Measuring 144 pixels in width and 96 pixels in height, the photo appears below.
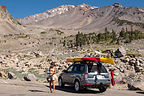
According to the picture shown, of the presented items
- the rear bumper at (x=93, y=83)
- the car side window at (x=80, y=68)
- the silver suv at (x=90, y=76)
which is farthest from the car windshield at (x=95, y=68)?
the rear bumper at (x=93, y=83)

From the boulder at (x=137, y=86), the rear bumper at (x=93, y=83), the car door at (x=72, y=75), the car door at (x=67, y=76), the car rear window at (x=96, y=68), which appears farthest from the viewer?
the boulder at (x=137, y=86)

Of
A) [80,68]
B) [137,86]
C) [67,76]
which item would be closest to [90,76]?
[80,68]

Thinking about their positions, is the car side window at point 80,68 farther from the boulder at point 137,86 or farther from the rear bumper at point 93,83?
the boulder at point 137,86

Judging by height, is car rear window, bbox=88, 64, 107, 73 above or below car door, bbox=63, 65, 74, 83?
above

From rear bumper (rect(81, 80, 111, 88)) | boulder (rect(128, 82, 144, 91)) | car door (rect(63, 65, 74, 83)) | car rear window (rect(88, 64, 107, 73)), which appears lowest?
boulder (rect(128, 82, 144, 91))

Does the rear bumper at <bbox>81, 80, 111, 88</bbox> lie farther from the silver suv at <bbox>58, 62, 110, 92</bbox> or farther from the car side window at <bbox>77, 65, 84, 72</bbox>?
the car side window at <bbox>77, 65, 84, 72</bbox>

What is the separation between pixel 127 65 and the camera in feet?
82.9

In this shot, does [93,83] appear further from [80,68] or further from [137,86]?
[137,86]

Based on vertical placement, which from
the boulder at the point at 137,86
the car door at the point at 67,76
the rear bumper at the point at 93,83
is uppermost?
the car door at the point at 67,76

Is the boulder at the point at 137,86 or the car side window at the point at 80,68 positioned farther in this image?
the boulder at the point at 137,86

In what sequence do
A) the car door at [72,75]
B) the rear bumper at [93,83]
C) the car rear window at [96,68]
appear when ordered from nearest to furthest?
the rear bumper at [93,83]
the car rear window at [96,68]
the car door at [72,75]

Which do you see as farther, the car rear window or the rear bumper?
the car rear window

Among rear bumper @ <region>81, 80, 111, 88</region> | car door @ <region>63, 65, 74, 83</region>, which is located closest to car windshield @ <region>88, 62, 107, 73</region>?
rear bumper @ <region>81, 80, 111, 88</region>

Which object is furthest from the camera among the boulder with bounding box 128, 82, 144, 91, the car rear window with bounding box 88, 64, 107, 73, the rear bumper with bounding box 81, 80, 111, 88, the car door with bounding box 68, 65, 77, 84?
the boulder with bounding box 128, 82, 144, 91
